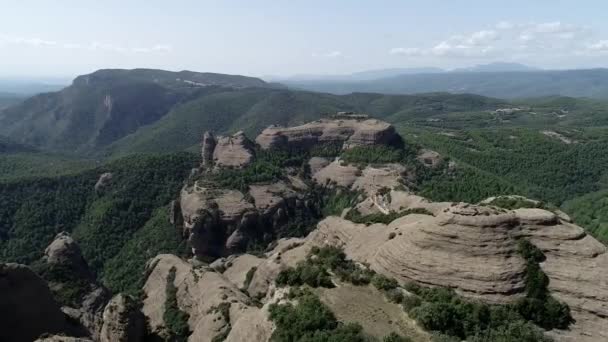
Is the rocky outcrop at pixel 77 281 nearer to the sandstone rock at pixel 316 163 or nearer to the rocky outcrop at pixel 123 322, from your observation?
the rocky outcrop at pixel 123 322

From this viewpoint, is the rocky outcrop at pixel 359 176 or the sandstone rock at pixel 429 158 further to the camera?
the sandstone rock at pixel 429 158

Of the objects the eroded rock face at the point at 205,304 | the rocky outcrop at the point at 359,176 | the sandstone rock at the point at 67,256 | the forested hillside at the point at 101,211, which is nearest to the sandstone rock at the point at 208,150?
the forested hillside at the point at 101,211

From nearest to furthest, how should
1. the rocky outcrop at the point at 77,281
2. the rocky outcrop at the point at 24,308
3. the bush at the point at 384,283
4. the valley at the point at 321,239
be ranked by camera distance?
the valley at the point at 321,239 < the bush at the point at 384,283 < the rocky outcrop at the point at 24,308 < the rocky outcrop at the point at 77,281

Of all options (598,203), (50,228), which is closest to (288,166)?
(50,228)

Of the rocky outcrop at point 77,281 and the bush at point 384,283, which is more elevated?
the bush at point 384,283

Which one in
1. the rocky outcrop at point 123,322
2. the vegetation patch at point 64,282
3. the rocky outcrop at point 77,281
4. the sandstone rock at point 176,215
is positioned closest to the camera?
the rocky outcrop at point 123,322

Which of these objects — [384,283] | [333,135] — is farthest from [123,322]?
[333,135]

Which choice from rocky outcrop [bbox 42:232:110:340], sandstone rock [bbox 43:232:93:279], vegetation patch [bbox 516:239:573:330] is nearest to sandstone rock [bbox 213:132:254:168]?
rocky outcrop [bbox 42:232:110:340]

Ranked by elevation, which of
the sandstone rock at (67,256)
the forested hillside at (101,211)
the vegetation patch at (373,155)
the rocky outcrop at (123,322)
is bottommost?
the forested hillside at (101,211)

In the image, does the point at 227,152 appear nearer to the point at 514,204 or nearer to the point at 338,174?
the point at 338,174
